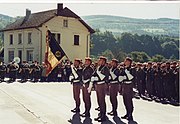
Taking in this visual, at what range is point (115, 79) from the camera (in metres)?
6.91

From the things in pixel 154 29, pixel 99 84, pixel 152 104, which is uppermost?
pixel 154 29

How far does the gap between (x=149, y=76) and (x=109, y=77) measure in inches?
133

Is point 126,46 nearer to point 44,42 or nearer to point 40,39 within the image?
point 44,42

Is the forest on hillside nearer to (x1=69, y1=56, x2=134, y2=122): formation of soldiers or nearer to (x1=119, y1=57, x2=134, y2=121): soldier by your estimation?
(x1=69, y1=56, x2=134, y2=122): formation of soldiers

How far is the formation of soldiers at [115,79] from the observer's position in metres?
6.70

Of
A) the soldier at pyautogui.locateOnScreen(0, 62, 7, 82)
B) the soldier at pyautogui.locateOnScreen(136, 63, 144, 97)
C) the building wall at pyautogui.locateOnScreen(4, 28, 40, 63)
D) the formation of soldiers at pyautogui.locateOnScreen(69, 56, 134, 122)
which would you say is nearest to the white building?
the building wall at pyautogui.locateOnScreen(4, 28, 40, 63)

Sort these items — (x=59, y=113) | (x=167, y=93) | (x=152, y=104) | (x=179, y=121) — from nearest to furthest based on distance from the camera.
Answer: (x=179, y=121)
(x=59, y=113)
(x=152, y=104)
(x=167, y=93)

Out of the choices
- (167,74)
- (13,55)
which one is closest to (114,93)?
(167,74)

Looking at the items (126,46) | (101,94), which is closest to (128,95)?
(101,94)

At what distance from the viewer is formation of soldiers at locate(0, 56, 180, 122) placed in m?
6.70

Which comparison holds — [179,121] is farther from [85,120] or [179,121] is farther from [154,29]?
[154,29]

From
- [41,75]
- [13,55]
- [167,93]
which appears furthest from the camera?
[41,75]

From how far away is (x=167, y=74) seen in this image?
9.23m

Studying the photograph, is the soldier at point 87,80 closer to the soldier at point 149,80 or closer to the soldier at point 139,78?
the soldier at point 149,80
